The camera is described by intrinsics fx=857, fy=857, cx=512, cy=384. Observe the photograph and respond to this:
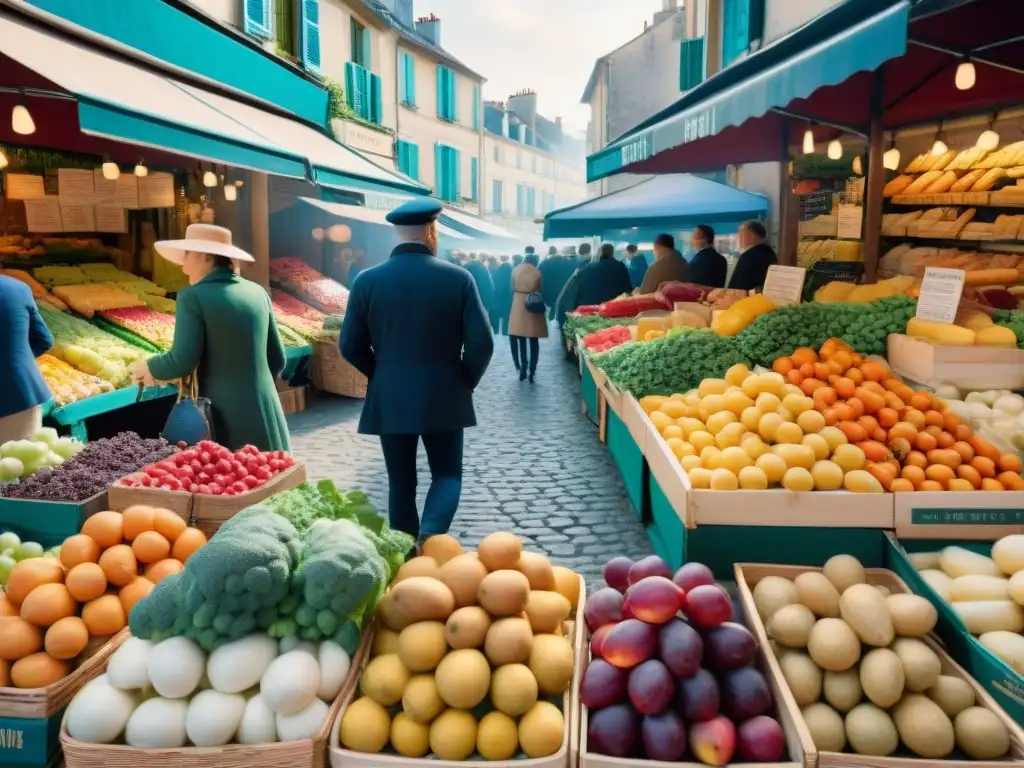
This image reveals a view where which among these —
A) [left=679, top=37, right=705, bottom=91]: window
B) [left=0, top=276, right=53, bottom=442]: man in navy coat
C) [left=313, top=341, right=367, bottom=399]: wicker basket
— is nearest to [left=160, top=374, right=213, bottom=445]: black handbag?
[left=0, top=276, right=53, bottom=442]: man in navy coat

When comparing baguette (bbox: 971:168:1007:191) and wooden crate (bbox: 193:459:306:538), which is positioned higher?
baguette (bbox: 971:168:1007:191)

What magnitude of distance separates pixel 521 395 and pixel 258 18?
770cm

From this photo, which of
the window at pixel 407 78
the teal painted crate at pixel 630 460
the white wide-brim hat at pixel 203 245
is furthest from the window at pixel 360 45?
the white wide-brim hat at pixel 203 245

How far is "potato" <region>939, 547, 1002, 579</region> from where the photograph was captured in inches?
122

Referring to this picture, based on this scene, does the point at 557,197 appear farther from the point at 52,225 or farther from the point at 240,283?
the point at 240,283

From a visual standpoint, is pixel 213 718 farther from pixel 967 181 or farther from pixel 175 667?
pixel 967 181

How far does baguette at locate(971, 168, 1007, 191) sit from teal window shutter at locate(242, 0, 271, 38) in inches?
417

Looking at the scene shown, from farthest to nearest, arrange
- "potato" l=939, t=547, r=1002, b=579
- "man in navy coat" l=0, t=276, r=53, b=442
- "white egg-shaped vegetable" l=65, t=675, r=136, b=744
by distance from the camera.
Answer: "man in navy coat" l=0, t=276, r=53, b=442 < "potato" l=939, t=547, r=1002, b=579 < "white egg-shaped vegetable" l=65, t=675, r=136, b=744

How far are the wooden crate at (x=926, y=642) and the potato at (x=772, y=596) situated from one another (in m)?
0.03

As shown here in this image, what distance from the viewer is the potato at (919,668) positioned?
236 cm

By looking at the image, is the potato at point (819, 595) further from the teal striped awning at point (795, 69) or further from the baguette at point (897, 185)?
the baguette at point (897, 185)

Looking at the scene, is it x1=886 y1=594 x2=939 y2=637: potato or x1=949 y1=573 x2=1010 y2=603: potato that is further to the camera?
x1=949 y1=573 x2=1010 y2=603: potato

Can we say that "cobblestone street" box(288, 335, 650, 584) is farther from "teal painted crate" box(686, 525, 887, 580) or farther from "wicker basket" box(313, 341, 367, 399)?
"teal painted crate" box(686, 525, 887, 580)

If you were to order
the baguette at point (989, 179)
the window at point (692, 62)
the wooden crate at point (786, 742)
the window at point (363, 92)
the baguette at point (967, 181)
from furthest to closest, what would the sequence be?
the window at point (363, 92) < the window at point (692, 62) < the baguette at point (967, 181) < the baguette at point (989, 179) < the wooden crate at point (786, 742)
